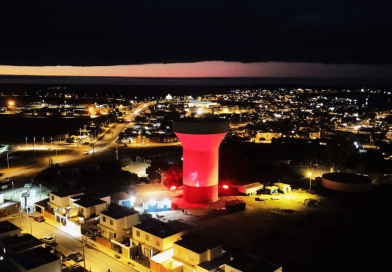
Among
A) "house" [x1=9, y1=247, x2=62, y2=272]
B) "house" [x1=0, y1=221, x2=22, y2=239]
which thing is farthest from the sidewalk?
"house" [x1=9, y1=247, x2=62, y2=272]

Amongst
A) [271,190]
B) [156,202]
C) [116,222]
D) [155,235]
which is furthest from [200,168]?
[155,235]

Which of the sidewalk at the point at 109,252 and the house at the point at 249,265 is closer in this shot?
the house at the point at 249,265

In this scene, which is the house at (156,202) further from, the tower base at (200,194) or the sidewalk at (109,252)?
the sidewalk at (109,252)

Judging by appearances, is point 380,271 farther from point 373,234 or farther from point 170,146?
point 170,146

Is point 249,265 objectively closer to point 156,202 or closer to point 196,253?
point 196,253

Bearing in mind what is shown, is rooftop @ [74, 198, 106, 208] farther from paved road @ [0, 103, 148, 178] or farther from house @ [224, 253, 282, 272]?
paved road @ [0, 103, 148, 178]

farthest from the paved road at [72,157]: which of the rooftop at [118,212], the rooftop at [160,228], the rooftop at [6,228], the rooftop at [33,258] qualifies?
the rooftop at [33,258]

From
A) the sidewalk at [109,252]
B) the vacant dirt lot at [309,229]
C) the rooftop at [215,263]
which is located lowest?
the vacant dirt lot at [309,229]
